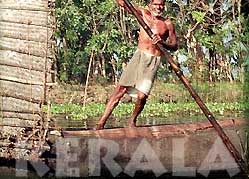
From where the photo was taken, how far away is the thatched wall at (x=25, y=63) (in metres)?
2.94

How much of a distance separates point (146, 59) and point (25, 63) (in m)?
0.63

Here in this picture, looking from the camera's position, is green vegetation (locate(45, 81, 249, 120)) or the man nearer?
the man

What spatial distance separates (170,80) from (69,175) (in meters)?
2.55

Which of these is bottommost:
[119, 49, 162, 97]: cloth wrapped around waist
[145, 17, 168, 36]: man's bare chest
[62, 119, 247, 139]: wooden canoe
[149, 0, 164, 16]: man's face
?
[62, 119, 247, 139]: wooden canoe

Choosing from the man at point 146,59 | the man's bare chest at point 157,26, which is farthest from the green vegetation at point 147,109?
the man's bare chest at point 157,26

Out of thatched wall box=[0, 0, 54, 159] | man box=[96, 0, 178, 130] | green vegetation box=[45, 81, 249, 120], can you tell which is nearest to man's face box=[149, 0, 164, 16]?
man box=[96, 0, 178, 130]

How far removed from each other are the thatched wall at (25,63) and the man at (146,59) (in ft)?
1.36

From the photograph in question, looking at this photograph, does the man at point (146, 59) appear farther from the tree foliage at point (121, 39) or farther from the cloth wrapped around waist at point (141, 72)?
the tree foliage at point (121, 39)

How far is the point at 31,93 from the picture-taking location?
296 centimetres

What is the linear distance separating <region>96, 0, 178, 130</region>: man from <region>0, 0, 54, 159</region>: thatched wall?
41cm

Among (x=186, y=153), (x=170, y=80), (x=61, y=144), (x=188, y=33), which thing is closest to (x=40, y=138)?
(x=61, y=144)

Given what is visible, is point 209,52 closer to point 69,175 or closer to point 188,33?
point 188,33

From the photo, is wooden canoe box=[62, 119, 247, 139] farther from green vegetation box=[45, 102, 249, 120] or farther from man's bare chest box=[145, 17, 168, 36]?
green vegetation box=[45, 102, 249, 120]

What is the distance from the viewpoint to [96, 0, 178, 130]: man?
10.4 feet
